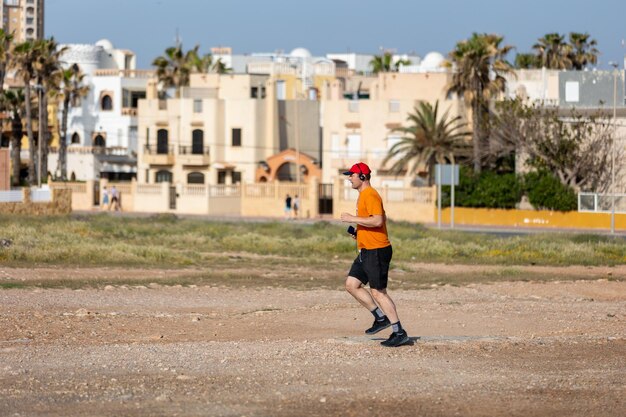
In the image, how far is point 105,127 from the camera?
90.8 metres

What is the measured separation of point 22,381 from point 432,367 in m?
3.86

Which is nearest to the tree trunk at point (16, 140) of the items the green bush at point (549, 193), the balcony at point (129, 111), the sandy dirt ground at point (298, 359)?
the balcony at point (129, 111)

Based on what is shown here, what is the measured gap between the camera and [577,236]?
43156 millimetres

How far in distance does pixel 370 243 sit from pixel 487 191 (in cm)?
4642

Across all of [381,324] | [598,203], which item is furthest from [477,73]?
[381,324]

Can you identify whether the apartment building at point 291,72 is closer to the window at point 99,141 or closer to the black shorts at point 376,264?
the window at point 99,141

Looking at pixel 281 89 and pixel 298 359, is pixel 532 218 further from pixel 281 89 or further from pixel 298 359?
pixel 298 359

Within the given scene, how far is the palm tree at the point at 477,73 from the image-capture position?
61625mm

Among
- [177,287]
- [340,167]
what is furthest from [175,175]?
[177,287]

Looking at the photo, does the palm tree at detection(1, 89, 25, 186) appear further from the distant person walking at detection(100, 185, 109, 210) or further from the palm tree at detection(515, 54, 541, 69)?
the palm tree at detection(515, 54, 541, 69)

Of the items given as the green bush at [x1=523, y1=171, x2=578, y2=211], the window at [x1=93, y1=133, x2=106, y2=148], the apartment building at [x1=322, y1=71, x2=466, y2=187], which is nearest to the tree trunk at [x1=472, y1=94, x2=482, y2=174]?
the green bush at [x1=523, y1=171, x2=578, y2=211]

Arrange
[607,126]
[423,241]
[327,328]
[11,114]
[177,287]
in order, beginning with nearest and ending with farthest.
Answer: [327,328], [177,287], [423,241], [607,126], [11,114]

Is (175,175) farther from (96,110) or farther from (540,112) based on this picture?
(540,112)

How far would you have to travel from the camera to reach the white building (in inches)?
3497
